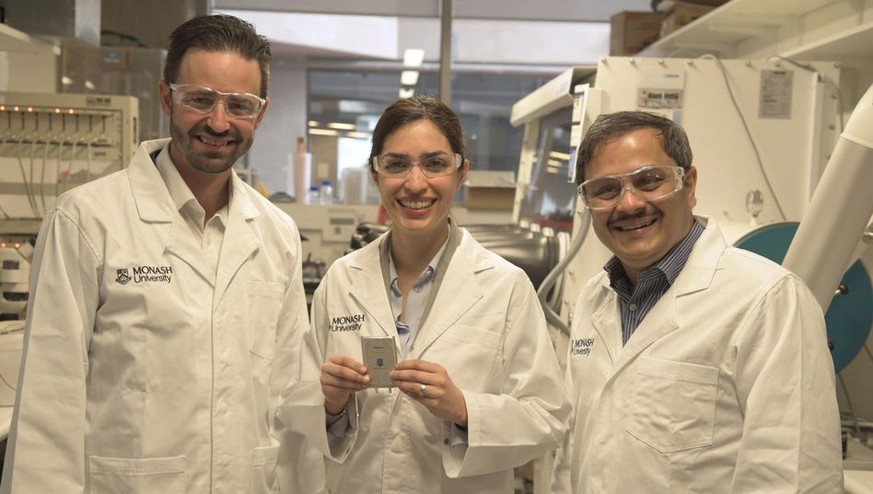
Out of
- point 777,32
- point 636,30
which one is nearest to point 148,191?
point 777,32

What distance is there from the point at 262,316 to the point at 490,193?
312 centimetres

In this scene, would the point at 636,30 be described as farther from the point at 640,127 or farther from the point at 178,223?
the point at 178,223

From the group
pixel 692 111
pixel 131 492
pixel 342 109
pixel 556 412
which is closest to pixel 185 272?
pixel 131 492

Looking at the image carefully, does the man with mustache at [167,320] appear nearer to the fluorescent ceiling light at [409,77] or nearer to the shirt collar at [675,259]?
the shirt collar at [675,259]

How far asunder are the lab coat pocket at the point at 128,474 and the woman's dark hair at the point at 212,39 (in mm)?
729

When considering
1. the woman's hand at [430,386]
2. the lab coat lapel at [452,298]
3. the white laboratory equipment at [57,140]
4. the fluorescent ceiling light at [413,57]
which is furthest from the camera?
the fluorescent ceiling light at [413,57]

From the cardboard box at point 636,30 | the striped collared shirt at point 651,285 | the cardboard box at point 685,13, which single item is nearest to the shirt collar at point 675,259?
the striped collared shirt at point 651,285

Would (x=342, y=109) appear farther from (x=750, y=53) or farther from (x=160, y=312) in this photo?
(x=160, y=312)

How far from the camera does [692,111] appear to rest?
256cm

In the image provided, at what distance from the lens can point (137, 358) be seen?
4.90 ft

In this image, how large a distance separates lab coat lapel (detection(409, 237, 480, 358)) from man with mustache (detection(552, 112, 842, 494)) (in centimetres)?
25

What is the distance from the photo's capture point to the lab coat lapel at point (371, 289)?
160 centimetres

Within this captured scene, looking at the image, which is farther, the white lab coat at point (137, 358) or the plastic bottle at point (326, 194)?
the plastic bottle at point (326, 194)

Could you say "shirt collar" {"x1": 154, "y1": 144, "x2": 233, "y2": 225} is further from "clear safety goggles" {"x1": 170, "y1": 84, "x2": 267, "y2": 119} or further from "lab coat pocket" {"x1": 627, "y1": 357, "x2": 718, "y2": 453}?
"lab coat pocket" {"x1": 627, "y1": 357, "x2": 718, "y2": 453}
